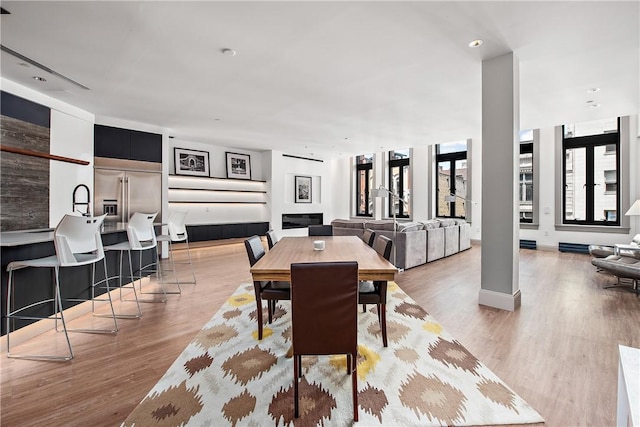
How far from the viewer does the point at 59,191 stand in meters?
4.45

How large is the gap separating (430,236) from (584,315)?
2.65 m

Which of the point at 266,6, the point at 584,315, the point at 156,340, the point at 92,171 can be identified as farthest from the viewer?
the point at 92,171

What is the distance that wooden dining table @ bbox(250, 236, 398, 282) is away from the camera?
194cm

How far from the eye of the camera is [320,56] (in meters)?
3.13

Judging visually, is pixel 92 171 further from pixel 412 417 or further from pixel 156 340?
pixel 412 417

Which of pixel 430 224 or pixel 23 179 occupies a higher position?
pixel 23 179

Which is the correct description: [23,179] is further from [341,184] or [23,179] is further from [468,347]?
[341,184]

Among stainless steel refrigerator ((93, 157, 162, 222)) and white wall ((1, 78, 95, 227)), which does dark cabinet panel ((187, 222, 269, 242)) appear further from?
white wall ((1, 78, 95, 227))

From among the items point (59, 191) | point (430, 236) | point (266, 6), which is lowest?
point (430, 236)

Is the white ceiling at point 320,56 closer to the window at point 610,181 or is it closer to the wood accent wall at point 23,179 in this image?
the wood accent wall at point 23,179

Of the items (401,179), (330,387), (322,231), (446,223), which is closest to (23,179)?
(322,231)

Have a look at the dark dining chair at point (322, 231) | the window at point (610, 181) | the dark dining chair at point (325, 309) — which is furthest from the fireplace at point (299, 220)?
the dark dining chair at point (325, 309)

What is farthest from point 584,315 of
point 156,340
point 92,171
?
point 92,171

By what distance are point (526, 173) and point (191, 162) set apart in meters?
8.85
